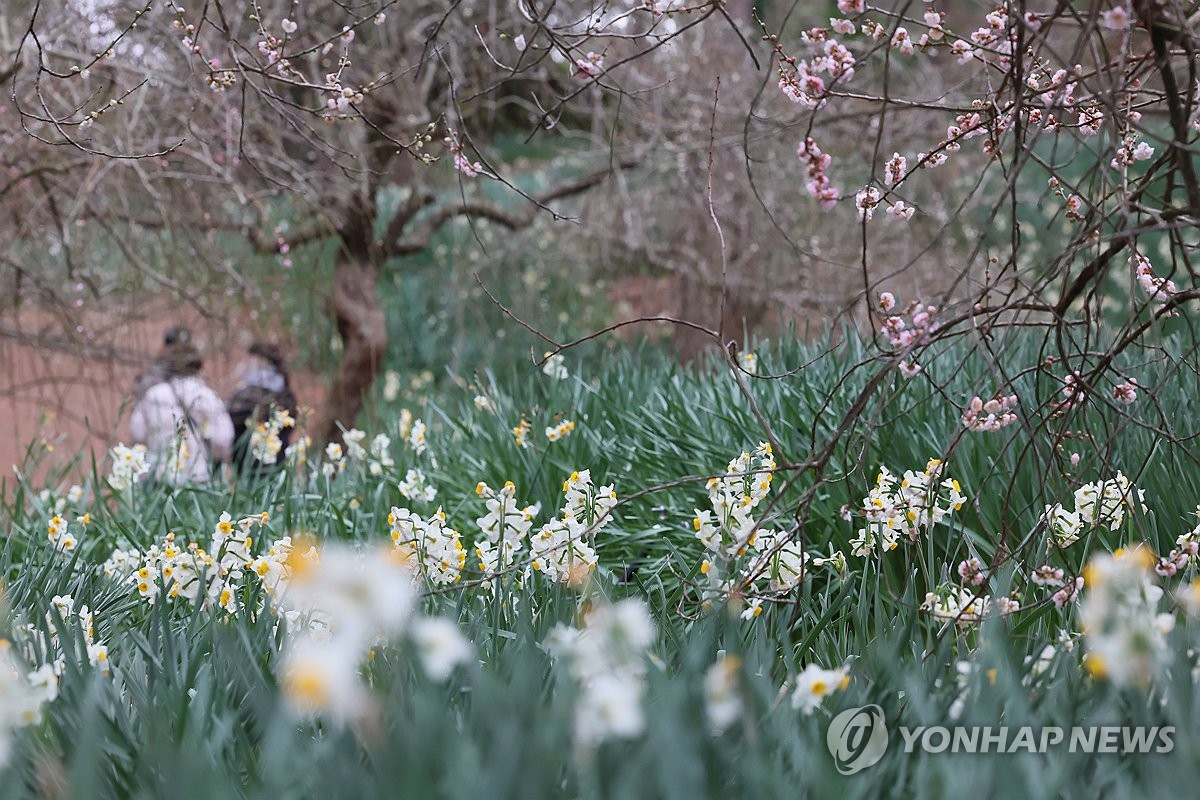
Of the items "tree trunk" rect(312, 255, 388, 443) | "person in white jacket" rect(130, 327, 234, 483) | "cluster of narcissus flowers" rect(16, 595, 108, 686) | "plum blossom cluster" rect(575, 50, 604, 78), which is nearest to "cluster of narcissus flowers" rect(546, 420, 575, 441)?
"plum blossom cluster" rect(575, 50, 604, 78)

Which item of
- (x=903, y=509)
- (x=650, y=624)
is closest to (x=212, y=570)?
(x=650, y=624)

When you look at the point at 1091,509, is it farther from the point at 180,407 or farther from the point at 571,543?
the point at 180,407

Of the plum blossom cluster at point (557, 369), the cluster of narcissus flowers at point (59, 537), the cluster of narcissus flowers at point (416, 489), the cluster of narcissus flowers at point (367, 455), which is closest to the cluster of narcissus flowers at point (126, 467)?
the cluster of narcissus flowers at point (367, 455)

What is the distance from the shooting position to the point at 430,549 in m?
2.32

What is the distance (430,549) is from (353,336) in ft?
15.9

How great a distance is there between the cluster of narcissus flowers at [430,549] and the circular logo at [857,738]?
1.00 m

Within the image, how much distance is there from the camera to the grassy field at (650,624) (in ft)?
3.73

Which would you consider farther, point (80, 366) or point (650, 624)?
point (80, 366)

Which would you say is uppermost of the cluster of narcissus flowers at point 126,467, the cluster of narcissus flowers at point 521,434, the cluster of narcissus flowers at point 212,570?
the cluster of narcissus flowers at point 521,434

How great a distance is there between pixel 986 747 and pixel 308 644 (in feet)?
3.66

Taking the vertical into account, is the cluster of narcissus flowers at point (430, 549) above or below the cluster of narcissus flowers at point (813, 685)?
above

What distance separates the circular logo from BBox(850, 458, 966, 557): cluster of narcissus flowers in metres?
0.65

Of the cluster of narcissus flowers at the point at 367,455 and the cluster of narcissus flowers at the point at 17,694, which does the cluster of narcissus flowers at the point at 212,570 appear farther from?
the cluster of narcissus flowers at the point at 367,455

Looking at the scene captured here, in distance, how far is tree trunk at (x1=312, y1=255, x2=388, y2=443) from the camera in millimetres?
6840
